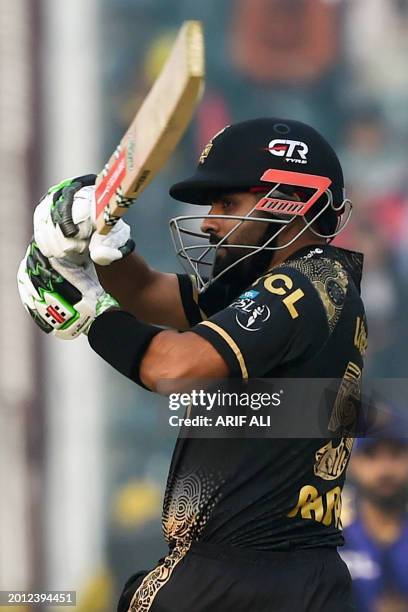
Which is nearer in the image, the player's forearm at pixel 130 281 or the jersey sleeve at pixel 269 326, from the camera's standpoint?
the jersey sleeve at pixel 269 326

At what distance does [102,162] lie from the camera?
509 cm

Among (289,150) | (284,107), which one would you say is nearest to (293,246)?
(289,150)

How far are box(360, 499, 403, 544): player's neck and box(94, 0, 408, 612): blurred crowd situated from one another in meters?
0.66

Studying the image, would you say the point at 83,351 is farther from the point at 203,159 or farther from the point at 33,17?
the point at 203,159

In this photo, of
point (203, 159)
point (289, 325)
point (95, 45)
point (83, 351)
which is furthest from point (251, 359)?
point (95, 45)

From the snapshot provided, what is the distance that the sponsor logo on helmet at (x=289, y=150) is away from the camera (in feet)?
8.94

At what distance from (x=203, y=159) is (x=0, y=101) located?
8.05 ft

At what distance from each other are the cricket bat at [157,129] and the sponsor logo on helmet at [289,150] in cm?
41

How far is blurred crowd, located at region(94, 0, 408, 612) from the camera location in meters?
5.11

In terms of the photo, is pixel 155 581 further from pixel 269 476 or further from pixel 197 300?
pixel 197 300

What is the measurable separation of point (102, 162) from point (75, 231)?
8.29 ft

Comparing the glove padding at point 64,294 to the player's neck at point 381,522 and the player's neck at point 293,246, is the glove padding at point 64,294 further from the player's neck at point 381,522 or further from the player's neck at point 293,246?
the player's neck at point 381,522

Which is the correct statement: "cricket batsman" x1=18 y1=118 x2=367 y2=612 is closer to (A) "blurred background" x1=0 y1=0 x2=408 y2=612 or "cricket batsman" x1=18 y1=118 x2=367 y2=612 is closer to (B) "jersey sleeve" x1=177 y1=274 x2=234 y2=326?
(B) "jersey sleeve" x1=177 y1=274 x2=234 y2=326

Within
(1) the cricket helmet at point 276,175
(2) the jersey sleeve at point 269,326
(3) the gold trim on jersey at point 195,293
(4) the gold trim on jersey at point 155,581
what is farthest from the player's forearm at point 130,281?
(4) the gold trim on jersey at point 155,581
